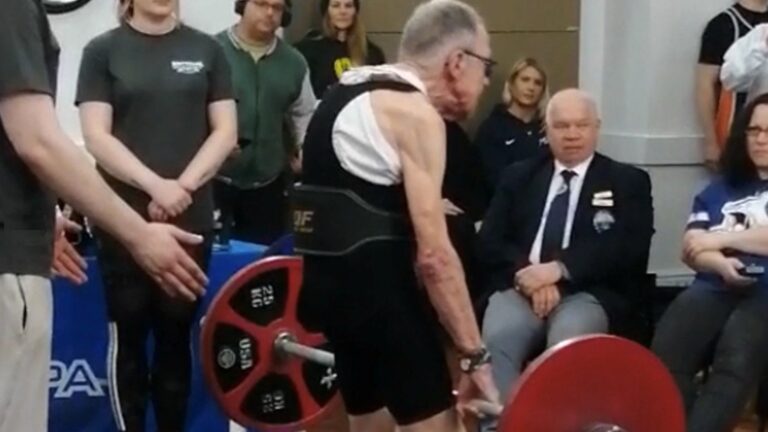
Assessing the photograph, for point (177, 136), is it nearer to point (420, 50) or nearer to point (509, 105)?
point (420, 50)

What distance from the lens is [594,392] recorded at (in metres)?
2.88

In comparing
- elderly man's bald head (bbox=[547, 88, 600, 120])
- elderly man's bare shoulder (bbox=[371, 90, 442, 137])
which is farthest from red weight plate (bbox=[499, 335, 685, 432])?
elderly man's bald head (bbox=[547, 88, 600, 120])

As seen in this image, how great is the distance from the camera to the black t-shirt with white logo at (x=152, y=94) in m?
3.95

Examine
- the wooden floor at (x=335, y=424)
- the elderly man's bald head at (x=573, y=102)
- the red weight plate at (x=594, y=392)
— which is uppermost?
the elderly man's bald head at (x=573, y=102)

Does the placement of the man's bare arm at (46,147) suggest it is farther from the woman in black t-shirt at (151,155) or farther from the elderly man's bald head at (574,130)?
the elderly man's bald head at (574,130)

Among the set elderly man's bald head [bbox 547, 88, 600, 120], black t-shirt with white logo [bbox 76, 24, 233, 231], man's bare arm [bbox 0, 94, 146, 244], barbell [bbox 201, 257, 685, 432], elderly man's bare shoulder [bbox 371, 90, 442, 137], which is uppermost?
man's bare arm [bbox 0, 94, 146, 244]

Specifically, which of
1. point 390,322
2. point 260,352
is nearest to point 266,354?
point 260,352

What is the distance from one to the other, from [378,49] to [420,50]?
287 centimetres

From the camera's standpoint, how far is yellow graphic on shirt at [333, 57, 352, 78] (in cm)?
552

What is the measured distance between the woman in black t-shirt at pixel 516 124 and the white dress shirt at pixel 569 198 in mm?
1060

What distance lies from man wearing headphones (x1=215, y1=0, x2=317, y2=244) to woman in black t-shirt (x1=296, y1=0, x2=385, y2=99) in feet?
1.33

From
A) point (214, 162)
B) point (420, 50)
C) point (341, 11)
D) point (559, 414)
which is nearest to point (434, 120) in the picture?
point (420, 50)

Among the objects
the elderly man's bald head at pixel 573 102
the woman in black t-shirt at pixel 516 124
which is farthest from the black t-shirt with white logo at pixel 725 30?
the elderly man's bald head at pixel 573 102

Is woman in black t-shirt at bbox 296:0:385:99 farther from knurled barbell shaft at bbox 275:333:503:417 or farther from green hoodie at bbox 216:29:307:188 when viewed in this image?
knurled barbell shaft at bbox 275:333:503:417
